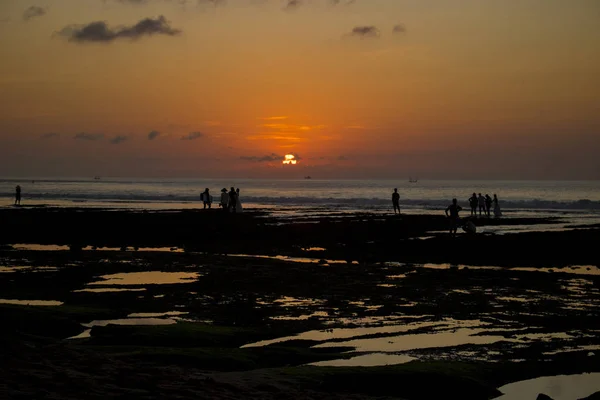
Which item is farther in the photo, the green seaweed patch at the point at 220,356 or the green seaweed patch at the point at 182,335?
the green seaweed patch at the point at 182,335

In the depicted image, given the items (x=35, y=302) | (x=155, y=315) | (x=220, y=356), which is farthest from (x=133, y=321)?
(x=220, y=356)

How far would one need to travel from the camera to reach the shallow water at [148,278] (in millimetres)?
20828

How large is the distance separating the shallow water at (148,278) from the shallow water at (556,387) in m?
12.3

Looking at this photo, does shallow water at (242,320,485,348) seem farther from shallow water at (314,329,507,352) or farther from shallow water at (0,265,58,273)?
shallow water at (0,265,58,273)

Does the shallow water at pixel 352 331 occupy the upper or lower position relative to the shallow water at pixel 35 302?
lower

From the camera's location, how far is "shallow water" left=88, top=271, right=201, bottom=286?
20828mm

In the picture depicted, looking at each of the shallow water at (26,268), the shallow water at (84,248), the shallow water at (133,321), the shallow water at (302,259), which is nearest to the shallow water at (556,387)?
the shallow water at (133,321)

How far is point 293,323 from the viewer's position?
14.8 m

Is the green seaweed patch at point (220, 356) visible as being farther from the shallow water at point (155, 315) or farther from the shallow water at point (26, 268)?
the shallow water at point (26, 268)

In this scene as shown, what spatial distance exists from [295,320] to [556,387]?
5999 mm

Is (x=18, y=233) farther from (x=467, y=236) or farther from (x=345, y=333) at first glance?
(x=345, y=333)

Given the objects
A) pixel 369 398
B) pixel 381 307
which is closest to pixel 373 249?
pixel 381 307

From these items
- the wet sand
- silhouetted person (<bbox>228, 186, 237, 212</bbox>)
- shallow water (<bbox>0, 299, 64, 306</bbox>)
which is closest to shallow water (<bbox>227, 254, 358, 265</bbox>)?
the wet sand

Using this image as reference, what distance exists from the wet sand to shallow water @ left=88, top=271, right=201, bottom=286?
8 centimetres
